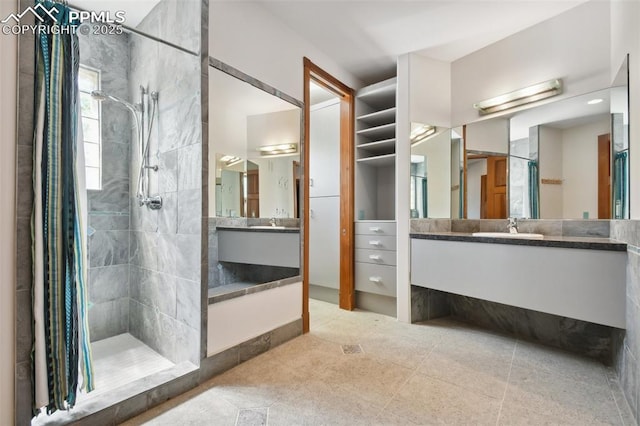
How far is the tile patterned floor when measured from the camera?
138 cm

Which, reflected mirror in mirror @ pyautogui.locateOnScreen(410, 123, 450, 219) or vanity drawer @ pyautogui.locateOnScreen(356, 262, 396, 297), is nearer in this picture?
reflected mirror in mirror @ pyautogui.locateOnScreen(410, 123, 450, 219)

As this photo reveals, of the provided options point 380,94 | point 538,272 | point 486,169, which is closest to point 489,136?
point 486,169

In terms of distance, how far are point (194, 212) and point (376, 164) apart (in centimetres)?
223

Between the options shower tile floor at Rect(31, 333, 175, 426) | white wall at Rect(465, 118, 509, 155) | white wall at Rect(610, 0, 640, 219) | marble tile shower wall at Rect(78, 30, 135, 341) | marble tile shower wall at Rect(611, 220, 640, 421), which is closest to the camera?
marble tile shower wall at Rect(611, 220, 640, 421)

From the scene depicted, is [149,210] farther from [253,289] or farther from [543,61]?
[543,61]

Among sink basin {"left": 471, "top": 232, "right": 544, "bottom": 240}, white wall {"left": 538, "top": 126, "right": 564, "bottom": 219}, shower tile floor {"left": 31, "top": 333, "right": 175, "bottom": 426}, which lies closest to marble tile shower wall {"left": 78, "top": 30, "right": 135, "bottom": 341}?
shower tile floor {"left": 31, "top": 333, "right": 175, "bottom": 426}

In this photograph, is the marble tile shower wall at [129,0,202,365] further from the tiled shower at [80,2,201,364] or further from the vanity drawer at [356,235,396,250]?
the vanity drawer at [356,235,396,250]

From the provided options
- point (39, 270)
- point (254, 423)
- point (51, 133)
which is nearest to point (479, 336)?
point (254, 423)

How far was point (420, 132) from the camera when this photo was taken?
2750 mm

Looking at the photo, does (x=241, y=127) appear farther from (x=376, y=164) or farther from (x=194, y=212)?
(x=376, y=164)

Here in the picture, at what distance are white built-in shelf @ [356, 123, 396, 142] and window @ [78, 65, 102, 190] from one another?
237 centimetres

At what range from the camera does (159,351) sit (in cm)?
206

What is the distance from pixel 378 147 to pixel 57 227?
2.80 meters

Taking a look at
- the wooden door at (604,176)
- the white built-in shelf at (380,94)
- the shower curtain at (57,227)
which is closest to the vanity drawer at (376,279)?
the wooden door at (604,176)
